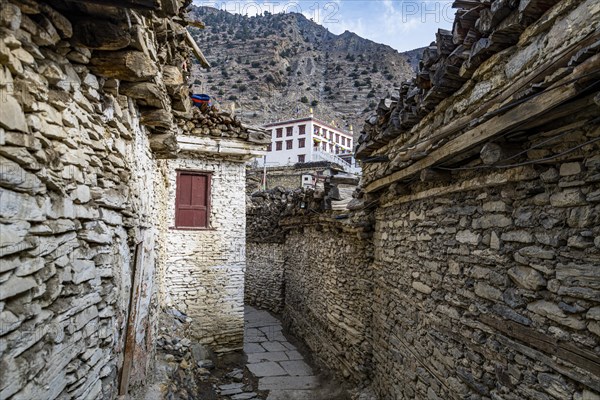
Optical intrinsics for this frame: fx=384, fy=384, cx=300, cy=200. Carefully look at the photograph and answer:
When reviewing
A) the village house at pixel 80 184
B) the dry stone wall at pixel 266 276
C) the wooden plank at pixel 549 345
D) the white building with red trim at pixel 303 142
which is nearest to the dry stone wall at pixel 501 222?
the wooden plank at pixel 549 345

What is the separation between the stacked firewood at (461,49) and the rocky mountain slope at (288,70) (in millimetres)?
44476

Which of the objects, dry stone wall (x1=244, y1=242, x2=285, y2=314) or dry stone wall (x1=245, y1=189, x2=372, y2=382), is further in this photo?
dry stone wall (x1=244, y1=242, x2=285, y2=314)

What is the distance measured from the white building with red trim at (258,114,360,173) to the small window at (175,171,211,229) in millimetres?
29550

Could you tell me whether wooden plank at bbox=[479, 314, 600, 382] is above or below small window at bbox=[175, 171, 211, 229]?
below

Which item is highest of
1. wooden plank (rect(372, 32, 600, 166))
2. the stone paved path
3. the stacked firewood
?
the stacked firewood

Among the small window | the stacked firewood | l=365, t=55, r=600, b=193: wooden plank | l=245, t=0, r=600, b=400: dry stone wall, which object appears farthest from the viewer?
the small window

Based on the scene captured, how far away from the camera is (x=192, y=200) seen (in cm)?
931

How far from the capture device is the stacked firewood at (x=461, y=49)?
284cm

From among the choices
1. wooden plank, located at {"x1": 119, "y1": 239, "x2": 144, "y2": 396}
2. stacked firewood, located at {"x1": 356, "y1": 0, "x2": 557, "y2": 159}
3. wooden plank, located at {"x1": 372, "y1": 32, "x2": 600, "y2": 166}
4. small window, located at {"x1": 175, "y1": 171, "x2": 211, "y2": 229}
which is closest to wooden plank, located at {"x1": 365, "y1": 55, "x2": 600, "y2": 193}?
wooden plank, located at {"x1": 372, "y1": 32, "x2": 600, "y2": 166}

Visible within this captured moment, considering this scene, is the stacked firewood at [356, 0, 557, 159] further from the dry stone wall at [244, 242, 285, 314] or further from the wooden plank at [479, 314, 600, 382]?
the dry stone wall at [244, 242, 285, 314]

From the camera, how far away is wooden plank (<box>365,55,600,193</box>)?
2.19 metres

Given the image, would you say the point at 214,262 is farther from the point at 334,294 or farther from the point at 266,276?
the point at 266,276

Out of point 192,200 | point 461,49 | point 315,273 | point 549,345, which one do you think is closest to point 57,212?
point 549,345

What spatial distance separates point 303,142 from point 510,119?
38.3m
